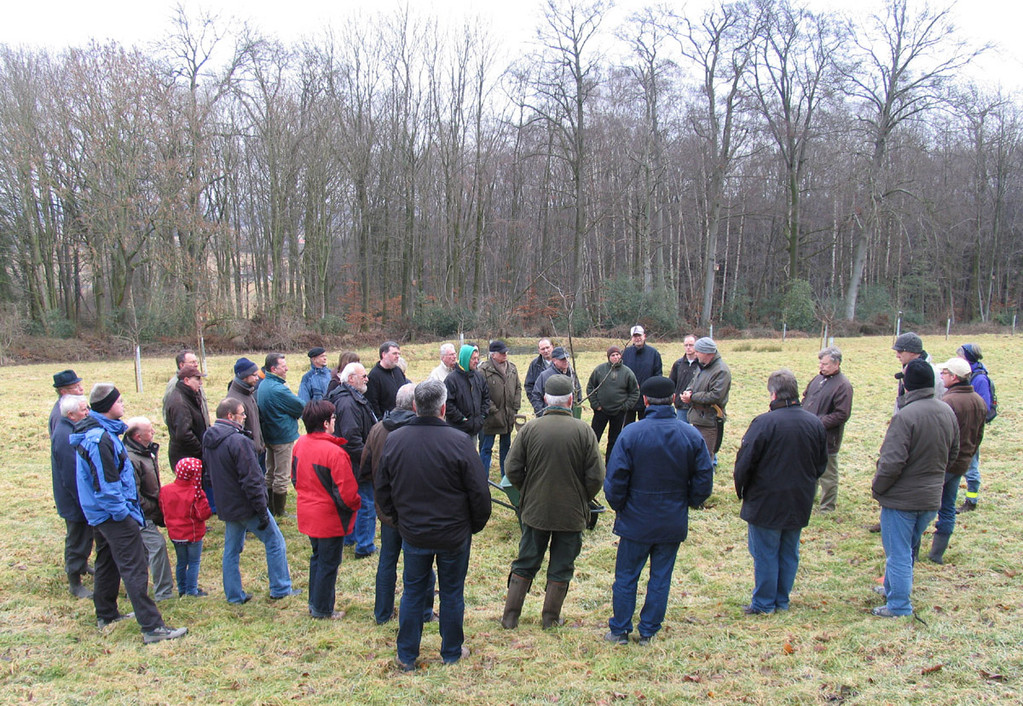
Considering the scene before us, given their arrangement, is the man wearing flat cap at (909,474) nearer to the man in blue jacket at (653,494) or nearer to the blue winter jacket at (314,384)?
the man in blue jacket at (653,494)

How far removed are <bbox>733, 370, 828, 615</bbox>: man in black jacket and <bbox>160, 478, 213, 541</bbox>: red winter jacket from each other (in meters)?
4.05

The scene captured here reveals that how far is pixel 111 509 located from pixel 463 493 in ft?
7.60

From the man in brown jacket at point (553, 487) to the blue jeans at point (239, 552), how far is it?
1826 millimetres

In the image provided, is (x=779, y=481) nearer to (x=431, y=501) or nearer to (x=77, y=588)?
(x=431, y=501)

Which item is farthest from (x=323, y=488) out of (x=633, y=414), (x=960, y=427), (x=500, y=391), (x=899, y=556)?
(x=960, y=427)

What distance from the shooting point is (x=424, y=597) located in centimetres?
405

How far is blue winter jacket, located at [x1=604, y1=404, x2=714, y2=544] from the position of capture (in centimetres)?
420

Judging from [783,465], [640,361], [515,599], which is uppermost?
[640,361]

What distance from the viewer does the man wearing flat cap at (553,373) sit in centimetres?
743

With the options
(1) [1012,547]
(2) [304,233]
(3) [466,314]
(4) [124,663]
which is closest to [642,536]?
(4) [124,663]

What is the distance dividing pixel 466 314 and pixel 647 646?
24.2 metres

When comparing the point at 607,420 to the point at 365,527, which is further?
the point at 607,420

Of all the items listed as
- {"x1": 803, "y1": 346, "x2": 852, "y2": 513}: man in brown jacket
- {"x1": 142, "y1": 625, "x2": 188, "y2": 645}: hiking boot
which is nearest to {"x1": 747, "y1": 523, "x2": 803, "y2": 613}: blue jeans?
{"x1": 803, "y1": 346, "x2": 852, "y2": 513}: man in brown jacket

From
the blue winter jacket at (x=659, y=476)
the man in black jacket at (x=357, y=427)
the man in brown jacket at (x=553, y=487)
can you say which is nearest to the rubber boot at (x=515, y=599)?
the man in brown jacket at (x=553, y=487)
